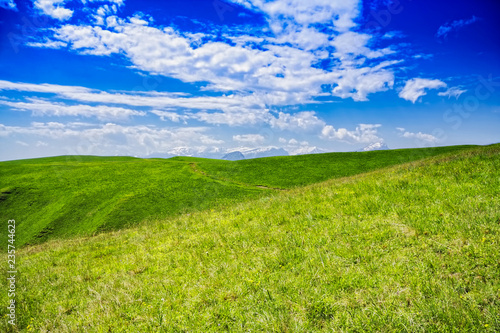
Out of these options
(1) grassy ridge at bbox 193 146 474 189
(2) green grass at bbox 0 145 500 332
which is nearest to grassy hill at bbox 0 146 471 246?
(1) grassy ridge at bbox 193 146 474 189

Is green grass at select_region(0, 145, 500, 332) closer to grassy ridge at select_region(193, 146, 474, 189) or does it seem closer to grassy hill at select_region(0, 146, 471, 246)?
grassy hill at select_region(0, 146, 471, 246)

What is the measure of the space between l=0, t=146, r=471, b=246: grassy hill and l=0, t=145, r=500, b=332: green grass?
17.4m

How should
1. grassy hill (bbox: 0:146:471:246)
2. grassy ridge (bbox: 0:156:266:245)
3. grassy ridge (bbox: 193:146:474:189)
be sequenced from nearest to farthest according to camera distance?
grassy ridge (bbox: 0:156:266:245) < grassy hill (bbox: 0:146:471:246) < grassy ridge (bbox: 193:146:474:189)

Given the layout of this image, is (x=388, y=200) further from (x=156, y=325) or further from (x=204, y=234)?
(x=156, y=325)

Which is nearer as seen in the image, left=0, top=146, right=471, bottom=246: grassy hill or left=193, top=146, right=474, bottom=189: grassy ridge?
left=0, top=146, right=471, bottom=246: grassy hill

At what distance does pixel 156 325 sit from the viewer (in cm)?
554

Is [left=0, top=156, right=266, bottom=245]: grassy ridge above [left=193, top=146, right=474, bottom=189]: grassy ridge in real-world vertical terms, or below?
below

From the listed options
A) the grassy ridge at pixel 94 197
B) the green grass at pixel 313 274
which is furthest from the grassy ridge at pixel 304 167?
the green grass at pixel 313 274

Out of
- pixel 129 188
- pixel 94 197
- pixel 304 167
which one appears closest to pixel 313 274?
pixel 94 197

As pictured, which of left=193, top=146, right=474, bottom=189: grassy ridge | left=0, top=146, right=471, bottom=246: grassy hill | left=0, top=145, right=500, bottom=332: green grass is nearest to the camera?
left=0, top=145, right=500, bottom=332: green grass

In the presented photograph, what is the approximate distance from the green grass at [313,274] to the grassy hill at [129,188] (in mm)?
17388

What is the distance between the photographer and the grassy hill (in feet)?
109

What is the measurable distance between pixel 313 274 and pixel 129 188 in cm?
4414

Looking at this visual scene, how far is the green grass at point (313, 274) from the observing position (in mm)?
4734
